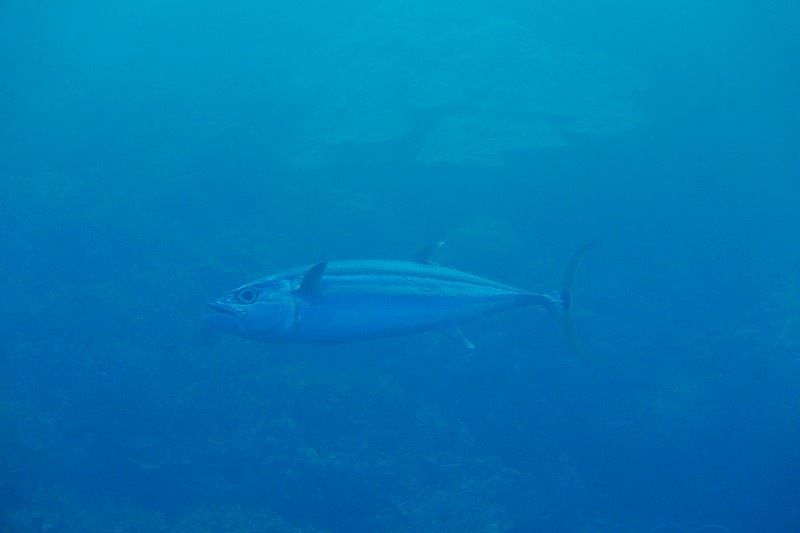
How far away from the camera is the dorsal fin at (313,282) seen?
2793mm

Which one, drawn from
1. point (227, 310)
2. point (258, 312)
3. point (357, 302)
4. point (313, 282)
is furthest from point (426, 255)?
point (227, 310)

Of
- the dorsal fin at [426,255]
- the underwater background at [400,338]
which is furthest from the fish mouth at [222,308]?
the underwater background at [400,338]

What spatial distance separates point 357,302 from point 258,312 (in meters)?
0.66

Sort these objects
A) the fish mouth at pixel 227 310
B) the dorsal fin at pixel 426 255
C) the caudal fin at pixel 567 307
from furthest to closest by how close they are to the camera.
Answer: the caudal fin at pixel 567 307 → the dorsal fin at pixel 426 255 → the fish mouth at pixel 227 310

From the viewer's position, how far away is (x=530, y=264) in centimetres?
620

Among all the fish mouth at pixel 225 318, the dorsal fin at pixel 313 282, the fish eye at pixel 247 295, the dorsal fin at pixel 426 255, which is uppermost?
the dorsal fin at pixel 426 255

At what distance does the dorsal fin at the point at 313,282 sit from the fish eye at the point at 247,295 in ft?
0.96

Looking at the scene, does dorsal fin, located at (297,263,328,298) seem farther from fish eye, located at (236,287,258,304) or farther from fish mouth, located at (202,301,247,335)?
fish mouth, located at (202,301,247,335)

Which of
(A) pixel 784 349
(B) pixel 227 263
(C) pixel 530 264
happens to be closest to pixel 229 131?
(B) pixel 227 263

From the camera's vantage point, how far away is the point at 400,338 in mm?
5438

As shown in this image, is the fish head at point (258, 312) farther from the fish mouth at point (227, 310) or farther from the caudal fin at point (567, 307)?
the caudal fin at point (567, 307)

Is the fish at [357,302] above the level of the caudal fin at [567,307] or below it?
below

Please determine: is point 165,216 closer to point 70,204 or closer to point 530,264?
point 70,204

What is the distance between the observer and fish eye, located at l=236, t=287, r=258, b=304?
111 inches
